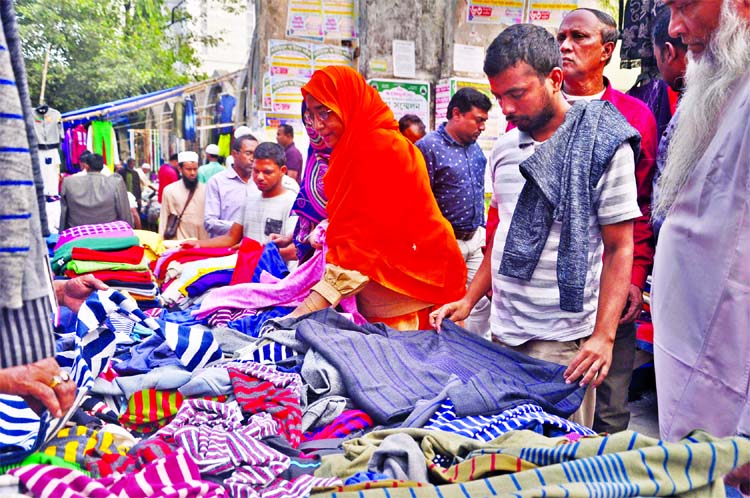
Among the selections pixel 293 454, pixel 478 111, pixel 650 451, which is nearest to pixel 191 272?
pixel 478 111

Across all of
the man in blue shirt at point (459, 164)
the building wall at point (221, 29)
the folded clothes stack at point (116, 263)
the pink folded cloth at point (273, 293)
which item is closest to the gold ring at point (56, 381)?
the pink folded cloth at point (273, 293)

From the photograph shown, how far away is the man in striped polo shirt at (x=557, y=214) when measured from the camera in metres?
2.00

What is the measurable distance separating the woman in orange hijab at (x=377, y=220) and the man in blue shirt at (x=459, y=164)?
5.13 ft

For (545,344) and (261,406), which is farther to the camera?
(545,344)

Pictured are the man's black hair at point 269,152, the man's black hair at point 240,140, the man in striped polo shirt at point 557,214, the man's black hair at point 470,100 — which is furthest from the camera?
the man's black hair at point 240,140

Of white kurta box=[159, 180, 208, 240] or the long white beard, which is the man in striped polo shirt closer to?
the long white beard

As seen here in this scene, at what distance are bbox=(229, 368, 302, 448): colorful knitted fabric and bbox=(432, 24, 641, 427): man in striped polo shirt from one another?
771mm

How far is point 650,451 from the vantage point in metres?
1.12

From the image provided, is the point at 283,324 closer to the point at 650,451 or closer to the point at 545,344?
the point at 545,344

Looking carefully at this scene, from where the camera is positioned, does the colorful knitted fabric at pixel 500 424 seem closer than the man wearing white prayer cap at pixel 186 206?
Yes

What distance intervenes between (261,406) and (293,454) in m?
0.24

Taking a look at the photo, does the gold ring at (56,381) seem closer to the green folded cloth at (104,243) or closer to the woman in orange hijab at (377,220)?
the woman in orange hijab at (377,220)

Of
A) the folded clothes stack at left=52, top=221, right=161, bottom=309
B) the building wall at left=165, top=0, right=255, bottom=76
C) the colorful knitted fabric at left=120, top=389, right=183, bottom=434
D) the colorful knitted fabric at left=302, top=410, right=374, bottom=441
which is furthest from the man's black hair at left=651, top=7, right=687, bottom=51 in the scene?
the building wall at left=165, top=0, right=255, bottom=76

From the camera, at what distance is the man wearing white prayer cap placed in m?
6.43
